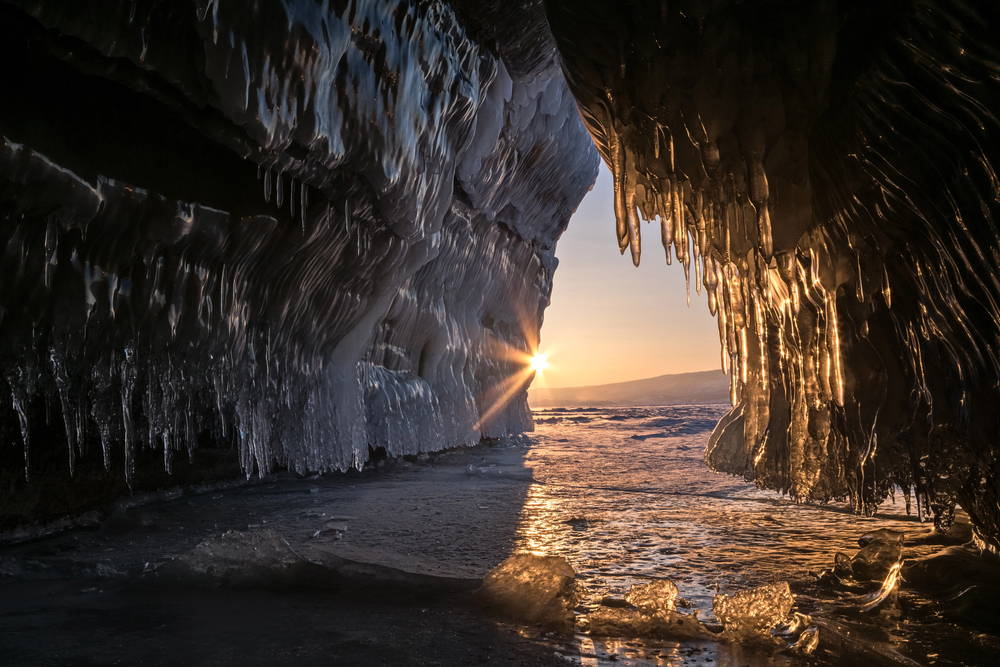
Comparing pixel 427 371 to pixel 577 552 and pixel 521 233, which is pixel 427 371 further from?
pixel 577 552

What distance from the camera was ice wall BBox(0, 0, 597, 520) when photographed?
308cm

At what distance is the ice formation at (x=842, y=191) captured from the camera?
6.16ft

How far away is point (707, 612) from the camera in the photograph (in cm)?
226

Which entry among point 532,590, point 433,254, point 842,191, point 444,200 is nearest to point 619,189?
point 842,191

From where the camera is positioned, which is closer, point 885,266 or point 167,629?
point 167,629

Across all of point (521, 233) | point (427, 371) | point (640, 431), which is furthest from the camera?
point (640, 431)

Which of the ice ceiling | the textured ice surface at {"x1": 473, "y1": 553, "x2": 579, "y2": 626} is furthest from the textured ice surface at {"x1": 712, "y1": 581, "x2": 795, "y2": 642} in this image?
the ice ceiling

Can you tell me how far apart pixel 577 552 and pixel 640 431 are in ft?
33.3

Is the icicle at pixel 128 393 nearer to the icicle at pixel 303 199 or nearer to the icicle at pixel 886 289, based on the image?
the icicle at pixel 303 199

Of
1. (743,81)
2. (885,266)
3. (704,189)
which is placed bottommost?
(885,266)

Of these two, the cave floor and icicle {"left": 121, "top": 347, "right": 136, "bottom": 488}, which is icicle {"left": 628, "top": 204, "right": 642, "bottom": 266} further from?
icicle {"left": 121, "top": 347, "right": 136, "bottom": 488}

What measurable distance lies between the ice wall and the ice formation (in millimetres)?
1744

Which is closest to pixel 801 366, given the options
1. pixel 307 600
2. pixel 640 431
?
pixel 307 600

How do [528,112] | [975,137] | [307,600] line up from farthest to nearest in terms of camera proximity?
[528,112], [307,600], [975,137]
